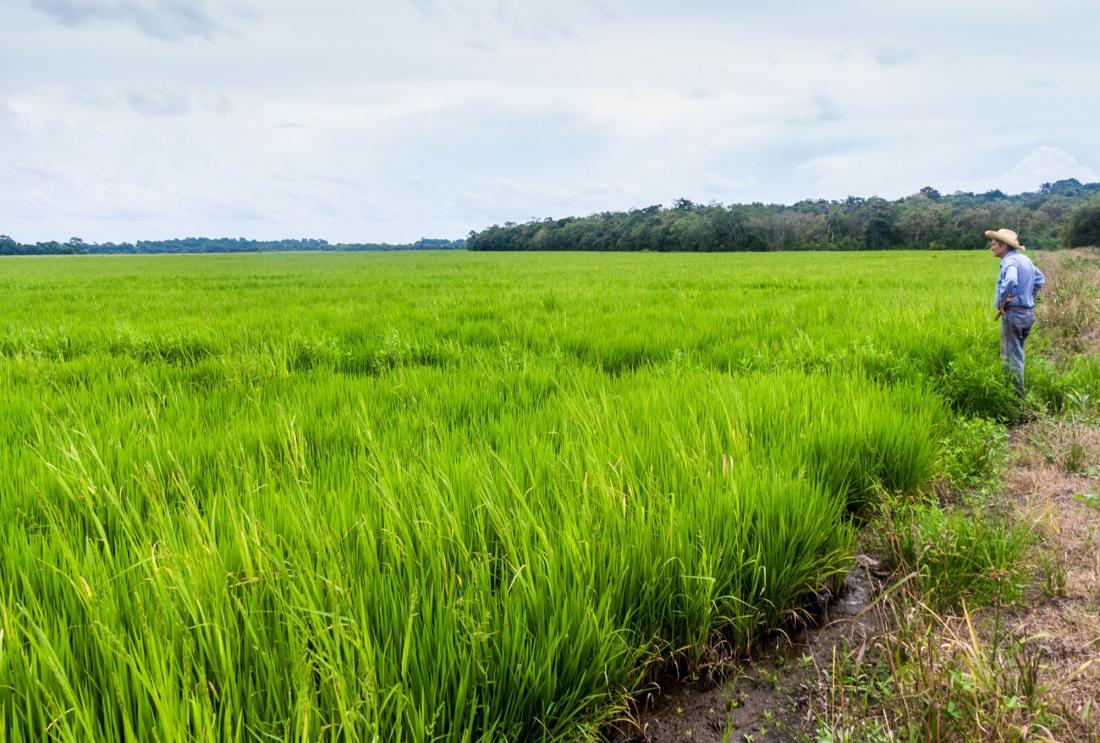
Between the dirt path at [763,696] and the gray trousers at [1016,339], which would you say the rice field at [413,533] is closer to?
the dirt path at [763,696]

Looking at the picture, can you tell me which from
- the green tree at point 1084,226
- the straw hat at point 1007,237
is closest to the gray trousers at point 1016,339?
the straw hat at point 1007,237

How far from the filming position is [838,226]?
95.1m

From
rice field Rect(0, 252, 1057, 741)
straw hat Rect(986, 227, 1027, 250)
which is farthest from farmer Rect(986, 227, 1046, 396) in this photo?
rice field Rect(0, 252, 1057, 741)

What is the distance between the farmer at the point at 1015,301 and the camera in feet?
15.5

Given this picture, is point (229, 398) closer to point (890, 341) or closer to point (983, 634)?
point (983, 634)

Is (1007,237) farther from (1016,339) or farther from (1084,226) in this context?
(1084,226)

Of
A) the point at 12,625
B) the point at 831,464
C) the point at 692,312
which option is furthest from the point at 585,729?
the point at 692,312

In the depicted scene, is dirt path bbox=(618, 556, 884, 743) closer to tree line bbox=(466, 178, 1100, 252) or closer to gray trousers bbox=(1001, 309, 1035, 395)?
gray trousers bbox=(1001, 309, 1035, 395)

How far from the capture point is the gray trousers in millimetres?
4742

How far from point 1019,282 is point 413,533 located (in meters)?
5.43

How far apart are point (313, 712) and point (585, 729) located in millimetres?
690

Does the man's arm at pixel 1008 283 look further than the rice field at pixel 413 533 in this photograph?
Yes

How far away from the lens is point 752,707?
1698 millimetres

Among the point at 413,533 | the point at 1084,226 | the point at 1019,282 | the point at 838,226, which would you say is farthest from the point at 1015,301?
the point at 838,226
